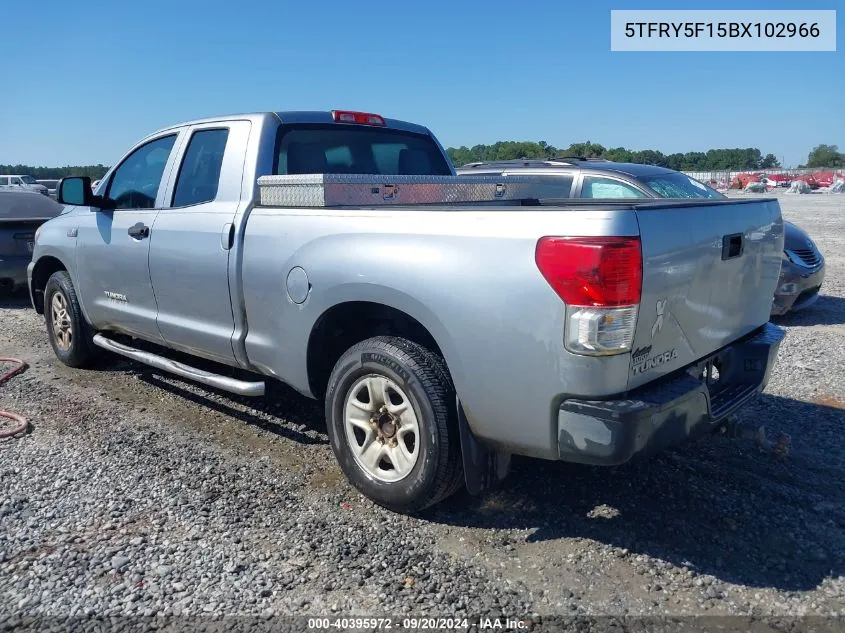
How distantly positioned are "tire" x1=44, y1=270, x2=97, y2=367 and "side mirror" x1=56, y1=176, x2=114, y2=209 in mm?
916

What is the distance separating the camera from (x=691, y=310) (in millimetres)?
3100

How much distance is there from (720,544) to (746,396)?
764 millimetres

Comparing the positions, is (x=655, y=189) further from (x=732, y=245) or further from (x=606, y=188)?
(x=732, y=245)

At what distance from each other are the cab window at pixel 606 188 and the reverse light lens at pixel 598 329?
4276 mm

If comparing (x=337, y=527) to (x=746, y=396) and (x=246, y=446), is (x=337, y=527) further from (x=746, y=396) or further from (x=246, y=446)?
(x=746, y=396)

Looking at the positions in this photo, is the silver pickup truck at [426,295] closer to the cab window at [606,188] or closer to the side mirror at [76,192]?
the side mirror at [76,192]

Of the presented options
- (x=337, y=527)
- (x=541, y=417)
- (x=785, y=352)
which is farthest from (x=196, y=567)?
(x=785, y=352)

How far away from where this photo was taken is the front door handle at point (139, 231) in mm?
4801

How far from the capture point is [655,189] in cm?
675

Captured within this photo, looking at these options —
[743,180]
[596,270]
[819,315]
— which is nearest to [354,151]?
[596,270]

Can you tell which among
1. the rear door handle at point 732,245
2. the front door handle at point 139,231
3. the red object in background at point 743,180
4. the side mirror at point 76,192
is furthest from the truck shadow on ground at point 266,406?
the red object in background at point 743,180

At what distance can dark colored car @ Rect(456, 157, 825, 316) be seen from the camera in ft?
22.4

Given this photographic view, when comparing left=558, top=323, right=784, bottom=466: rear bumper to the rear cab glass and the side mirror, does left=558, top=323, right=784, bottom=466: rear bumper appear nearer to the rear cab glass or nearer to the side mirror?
the rear cab glass

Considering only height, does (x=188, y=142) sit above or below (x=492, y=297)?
above
